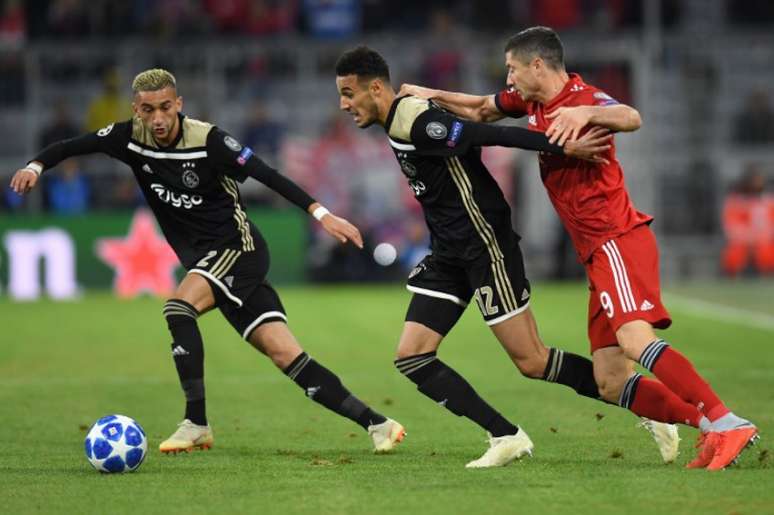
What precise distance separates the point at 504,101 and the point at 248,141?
17653mm

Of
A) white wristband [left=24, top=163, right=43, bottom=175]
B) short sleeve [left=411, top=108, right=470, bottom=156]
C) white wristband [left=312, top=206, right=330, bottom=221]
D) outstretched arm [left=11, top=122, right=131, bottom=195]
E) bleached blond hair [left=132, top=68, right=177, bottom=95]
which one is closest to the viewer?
short sleeve [left=411, top=108, right=470, bottom=156]

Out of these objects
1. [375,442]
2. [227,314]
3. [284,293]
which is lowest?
[284,293]

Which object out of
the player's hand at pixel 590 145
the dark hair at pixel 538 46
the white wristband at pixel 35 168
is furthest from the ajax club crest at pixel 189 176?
the player's hand at pixel 590 145

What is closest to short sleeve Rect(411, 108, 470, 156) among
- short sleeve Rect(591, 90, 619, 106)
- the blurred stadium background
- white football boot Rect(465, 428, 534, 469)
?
short sleeve Rect(591, 90, 619, 106)

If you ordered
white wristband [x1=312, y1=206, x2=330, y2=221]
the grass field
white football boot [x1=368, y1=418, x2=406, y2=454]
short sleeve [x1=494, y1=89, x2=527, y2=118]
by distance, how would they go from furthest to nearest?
1. white football boot [x1=368, y1=418, x2=406, y2=454]
2. short sleeve [x1=494, y1=89, x2=527, y2=118]
3. white wristband [x1=312, y1=206, x2=330, y2=221]
4. the grass field

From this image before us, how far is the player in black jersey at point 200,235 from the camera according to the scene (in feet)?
28.7

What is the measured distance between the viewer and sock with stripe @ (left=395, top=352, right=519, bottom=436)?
26.5 feet

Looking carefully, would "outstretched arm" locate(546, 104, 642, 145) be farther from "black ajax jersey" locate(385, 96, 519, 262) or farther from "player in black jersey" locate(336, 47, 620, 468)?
"black ajax jersey" locate(385, 96, 519, 262)

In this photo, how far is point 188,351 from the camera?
28.8 ft

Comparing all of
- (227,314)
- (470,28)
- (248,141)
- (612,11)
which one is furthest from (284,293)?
(227,314)

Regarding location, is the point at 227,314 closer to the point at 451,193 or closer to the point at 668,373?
the point at 451,193

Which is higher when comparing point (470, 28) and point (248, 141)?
point (470, 28)

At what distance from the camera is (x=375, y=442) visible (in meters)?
8.59

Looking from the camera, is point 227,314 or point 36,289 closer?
point 227,314
